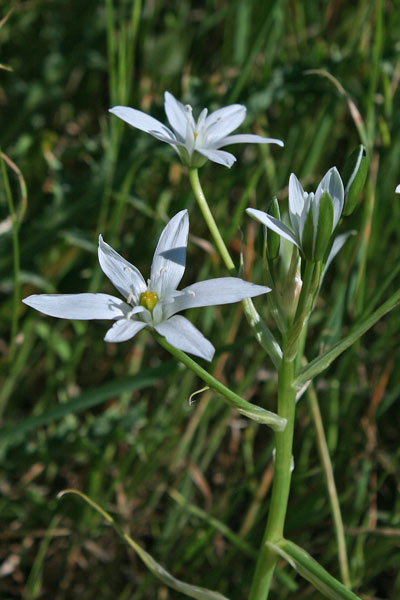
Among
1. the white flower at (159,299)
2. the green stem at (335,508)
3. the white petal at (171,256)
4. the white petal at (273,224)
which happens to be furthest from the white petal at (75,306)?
the green stem at (335,508)

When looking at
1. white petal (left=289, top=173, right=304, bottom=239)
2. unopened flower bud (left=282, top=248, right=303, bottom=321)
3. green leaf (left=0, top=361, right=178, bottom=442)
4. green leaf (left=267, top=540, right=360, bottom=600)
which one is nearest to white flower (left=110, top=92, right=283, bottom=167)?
white petal (left=289, top=173, right=304, bottom=239)

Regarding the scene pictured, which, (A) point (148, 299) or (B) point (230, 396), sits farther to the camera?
(A) point (148, 299)

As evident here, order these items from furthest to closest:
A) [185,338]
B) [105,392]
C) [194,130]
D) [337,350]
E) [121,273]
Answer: [105,392], [194,130], [121,273], [337,350], [185,338]

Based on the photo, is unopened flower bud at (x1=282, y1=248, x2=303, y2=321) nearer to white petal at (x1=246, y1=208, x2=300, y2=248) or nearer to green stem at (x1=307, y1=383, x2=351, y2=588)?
white petal at (x1=246, y1=208, x2=300, y2=248)

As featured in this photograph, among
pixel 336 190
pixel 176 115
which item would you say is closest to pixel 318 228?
pixel 336 190

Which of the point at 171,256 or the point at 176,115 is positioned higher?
the point at 176,115

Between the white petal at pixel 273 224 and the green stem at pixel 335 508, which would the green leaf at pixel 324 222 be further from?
the green stem at pixel 335 508

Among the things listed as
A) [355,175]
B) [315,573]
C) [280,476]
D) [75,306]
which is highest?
[355,175]

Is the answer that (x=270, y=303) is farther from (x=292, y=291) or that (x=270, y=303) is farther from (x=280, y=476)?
(x=280, y=476)
